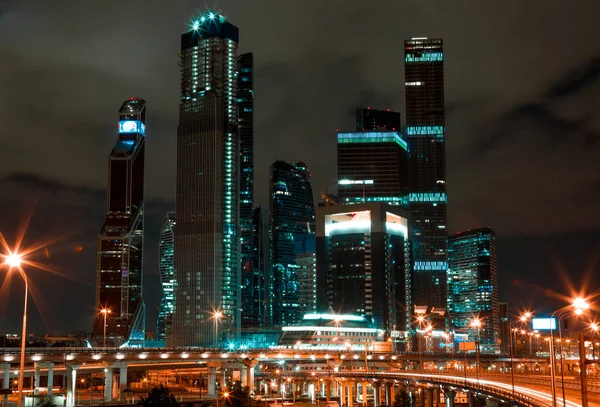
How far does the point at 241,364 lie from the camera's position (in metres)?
172

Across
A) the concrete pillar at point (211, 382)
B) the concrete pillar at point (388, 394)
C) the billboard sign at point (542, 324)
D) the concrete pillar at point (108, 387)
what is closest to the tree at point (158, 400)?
the concrete pillar at point (108, 387)

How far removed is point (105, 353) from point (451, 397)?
61631 millimetres

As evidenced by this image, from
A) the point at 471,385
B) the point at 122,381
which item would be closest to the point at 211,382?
the point at 122,381

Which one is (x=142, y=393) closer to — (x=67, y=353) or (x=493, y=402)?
(x=67, y=353)

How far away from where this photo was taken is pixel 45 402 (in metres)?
112

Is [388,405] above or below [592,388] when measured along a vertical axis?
below

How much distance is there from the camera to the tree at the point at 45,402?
10862cm

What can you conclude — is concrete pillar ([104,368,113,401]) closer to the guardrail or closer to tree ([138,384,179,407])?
tree ([138,384,179,407])

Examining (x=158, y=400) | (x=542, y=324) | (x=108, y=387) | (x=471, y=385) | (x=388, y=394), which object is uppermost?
(x=542, y=324)

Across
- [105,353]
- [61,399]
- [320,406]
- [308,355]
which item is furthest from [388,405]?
[61,399]

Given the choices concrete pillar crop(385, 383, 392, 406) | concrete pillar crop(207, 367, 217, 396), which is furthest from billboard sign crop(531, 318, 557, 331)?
concrete pillar crop(385, 383, 392, 406)

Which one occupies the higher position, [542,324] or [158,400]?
[542,324]

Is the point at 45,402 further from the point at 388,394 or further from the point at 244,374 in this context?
the point at 388,394

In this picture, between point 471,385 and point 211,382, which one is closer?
point 471,385
